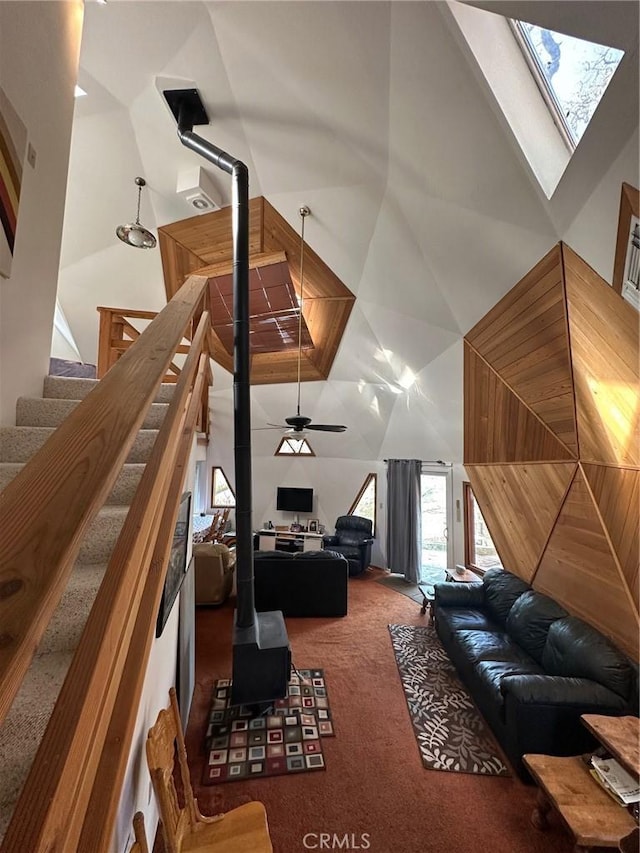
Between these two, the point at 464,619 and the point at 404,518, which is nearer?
the point at 464,619

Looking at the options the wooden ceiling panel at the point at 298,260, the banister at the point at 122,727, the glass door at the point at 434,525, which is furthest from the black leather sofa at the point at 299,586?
the banister at the point at 122,727

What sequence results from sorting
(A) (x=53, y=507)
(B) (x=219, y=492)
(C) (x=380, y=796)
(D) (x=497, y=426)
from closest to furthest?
(A) (x=53, y=507), (C) (x=380, y=796), (D) (x=497, y=426), (B) (x=219, y=492)

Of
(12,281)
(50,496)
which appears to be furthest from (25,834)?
(12,281)

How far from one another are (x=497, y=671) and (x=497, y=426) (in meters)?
2.33

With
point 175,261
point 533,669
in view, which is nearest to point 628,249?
point 533,669

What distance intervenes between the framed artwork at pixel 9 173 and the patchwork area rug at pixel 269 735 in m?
3.34

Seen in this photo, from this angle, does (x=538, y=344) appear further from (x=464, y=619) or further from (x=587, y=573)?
(x=464, y=619)

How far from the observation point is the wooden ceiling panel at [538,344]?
2689 millimetres

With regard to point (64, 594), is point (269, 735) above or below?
below

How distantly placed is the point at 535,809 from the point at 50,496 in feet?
10.7

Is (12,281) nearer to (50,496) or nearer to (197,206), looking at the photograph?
(50,496)

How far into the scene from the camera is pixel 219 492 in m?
10.4

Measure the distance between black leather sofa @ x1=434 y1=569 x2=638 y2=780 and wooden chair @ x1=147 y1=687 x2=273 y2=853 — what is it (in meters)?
1.87

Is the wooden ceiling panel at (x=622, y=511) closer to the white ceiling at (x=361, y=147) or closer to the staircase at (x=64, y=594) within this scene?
the white ceiling at (x=361, y=147)
